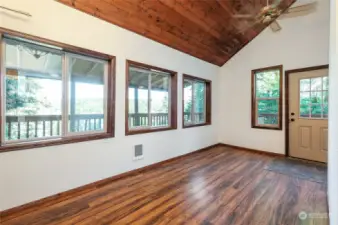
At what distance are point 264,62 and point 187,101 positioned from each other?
7.32 feet

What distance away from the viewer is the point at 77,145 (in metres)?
A: 2.43

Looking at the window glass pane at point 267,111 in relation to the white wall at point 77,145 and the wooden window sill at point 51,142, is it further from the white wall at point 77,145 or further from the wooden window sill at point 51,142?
the wooden window sill at point 51,142

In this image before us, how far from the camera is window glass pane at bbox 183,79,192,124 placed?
4.46m

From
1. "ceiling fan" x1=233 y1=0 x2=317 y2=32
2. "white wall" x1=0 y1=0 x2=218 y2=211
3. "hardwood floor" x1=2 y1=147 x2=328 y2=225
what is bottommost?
"hardwood floor" x1=2 y1=147 x2=328 y2=225

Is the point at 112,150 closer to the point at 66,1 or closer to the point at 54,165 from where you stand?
the point at 54,165

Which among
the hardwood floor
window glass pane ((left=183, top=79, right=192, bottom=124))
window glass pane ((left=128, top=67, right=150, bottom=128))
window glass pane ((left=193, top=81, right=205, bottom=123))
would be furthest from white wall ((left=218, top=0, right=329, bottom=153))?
window glass pane ((left=128, top=67, right=150, bottom=128))

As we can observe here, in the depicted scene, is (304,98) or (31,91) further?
(304,98)

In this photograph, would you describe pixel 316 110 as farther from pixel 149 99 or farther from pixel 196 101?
pixel 149 99

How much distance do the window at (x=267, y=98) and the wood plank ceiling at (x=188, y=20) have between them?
1043 millimetres

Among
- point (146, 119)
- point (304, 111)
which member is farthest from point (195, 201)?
point (304, 111)

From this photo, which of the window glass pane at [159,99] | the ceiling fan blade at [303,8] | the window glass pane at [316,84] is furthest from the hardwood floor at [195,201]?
the ceiling fan blade at [303,8]

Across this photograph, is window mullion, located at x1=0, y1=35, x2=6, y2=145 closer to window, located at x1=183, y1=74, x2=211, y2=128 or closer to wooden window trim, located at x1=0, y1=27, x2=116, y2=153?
wooden window trim, located at x1=0, y1=27, x2=116, y2=153

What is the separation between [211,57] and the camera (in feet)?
15.7

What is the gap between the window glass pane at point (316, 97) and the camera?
379 cm
